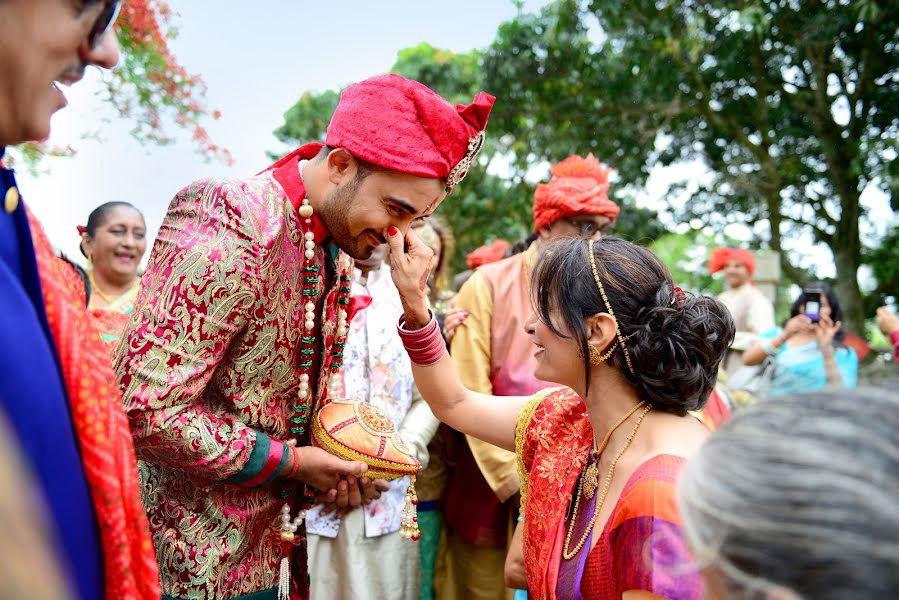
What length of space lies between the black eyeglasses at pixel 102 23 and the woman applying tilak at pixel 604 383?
123 centimetres

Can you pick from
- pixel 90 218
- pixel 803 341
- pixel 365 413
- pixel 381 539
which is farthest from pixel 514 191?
pixel 365 413

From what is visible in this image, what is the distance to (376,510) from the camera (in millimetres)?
3455

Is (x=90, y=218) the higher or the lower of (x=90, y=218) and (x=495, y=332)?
the higher

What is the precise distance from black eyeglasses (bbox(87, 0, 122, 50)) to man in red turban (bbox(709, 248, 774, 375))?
21.9 feet

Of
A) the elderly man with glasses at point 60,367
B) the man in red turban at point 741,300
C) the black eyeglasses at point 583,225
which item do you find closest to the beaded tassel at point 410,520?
the elderly man with glasses at point 60,367

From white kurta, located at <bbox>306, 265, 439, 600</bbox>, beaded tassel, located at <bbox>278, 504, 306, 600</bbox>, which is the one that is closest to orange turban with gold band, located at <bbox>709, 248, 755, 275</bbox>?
white kurta, located at <bbox>306, 265, 439, 600</bbox>

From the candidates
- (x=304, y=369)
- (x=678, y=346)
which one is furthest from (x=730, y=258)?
(x=304, y=369)

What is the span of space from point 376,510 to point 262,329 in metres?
1.66

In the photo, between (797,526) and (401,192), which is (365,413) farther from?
(797,526)

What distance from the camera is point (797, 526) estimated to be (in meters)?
0.89

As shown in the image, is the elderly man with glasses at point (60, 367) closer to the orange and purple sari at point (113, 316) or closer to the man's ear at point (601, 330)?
the man's ear at point (601, 330)

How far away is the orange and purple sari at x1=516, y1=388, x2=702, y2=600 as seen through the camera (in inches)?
73.5

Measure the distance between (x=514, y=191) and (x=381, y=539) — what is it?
35.1ft

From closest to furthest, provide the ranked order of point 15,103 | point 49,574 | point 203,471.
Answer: point 49,574, point 15,103, point 203,471
